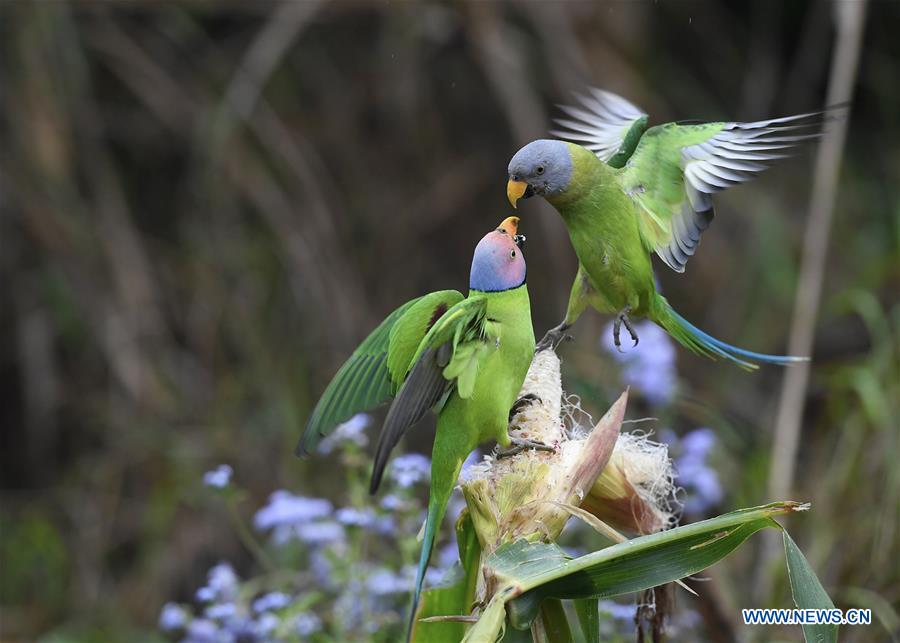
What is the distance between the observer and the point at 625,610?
189 centimetres

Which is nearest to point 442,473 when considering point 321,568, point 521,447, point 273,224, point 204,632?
Answer: point 521,447

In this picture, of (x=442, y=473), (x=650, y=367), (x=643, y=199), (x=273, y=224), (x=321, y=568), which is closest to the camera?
(x=442, y=473)

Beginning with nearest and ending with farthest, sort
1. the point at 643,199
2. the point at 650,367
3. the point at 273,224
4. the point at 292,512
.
Result: 1. the point at 643,199
2. the point at 292,512
3. the point at 650,367
4. the point at 273,224

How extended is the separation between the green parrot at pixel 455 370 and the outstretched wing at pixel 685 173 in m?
0.29

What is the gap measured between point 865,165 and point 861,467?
2.45 meters

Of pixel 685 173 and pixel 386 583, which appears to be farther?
pixel 386 583

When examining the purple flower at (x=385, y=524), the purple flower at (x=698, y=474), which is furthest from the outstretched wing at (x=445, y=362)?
the purple flower at (x=698, y=474)

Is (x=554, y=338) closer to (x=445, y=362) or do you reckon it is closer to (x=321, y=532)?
(x=445, y=362)

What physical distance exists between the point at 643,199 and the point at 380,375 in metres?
0.49

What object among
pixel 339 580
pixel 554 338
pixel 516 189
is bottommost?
pixel 339 580

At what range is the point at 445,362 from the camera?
1.36 meters

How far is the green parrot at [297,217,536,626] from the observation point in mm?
1346

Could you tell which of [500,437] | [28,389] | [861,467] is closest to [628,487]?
[500,437]

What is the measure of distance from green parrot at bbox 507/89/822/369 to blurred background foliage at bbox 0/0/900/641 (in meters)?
1.64
